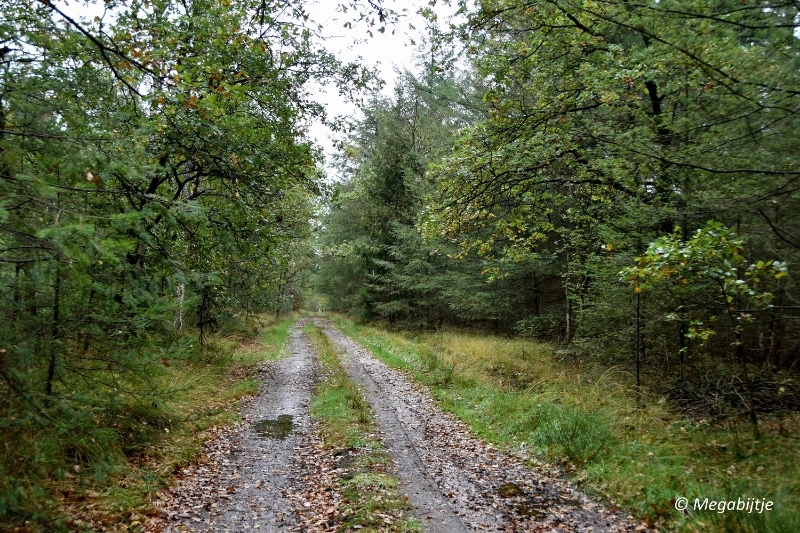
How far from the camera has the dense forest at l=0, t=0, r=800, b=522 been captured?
4.05 meters

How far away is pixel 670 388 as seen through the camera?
324 inches

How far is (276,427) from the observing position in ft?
28.5

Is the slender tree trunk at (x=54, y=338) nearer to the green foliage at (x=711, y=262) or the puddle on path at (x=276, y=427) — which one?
the puddle on path at (x=276, y=427)

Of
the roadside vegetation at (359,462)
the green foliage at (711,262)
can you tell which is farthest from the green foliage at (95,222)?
the green foliage at (711,262)

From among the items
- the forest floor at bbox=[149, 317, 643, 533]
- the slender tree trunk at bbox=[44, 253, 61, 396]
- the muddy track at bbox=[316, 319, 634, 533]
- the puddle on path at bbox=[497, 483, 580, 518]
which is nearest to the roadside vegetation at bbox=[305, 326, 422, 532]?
the forest floor at bbox=[149, 317, 643, 533]

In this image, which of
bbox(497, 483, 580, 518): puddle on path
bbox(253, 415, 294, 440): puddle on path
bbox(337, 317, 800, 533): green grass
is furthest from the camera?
bbox(253, 415, 294, 440): puddle on path

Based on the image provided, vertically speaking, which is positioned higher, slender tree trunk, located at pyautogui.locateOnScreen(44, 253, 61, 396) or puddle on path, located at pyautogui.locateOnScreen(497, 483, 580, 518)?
slender tree trunk, located at pyautogui.locateOnScreen(44, 253, 61, 396)

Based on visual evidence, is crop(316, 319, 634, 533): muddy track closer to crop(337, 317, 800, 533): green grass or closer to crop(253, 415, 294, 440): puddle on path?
crop(337, 317, 800, 533): green grass

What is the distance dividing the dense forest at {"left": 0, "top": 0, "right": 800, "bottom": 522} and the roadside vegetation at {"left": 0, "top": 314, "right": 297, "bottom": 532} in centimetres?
4

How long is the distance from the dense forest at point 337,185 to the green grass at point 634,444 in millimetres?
582

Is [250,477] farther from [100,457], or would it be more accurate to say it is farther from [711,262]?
[711,262]

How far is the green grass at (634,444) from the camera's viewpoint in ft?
15.2

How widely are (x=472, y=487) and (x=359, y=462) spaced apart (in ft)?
5.75

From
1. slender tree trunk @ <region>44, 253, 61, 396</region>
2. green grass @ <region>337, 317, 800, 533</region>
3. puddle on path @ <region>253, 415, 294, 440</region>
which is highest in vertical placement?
slender tree trunk @ <region>44, 253, 61, 396</region>
